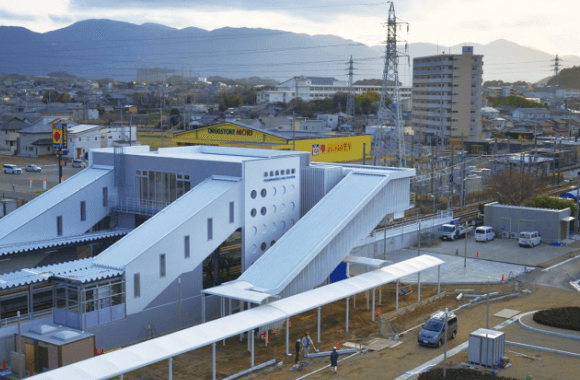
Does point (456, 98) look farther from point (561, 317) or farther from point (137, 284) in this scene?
point (137, 284)

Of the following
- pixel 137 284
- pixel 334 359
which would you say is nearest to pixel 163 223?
pixel 137 284

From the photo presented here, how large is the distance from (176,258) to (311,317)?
11.8 ft

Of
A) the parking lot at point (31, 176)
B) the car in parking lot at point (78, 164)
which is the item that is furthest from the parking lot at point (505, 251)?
the car in parking lot at point (78, 164)

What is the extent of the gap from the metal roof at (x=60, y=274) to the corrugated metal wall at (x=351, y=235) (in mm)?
4052

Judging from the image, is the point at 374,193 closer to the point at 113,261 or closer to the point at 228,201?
the point at 228,201

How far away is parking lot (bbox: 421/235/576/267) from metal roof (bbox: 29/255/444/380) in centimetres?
648

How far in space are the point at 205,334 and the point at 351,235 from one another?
6.72m

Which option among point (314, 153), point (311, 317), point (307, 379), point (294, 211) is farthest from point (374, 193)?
point (314, 153)

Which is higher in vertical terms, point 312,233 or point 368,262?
point 312,233

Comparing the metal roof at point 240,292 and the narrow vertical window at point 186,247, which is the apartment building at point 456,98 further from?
the metal roof at point 240,292

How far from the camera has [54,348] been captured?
1180 centimetres

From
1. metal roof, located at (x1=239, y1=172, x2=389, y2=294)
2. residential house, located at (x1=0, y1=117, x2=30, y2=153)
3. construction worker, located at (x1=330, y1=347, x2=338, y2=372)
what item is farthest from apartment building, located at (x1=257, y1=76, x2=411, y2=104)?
construction worker, located at (x1=330, y1=347, x2=338, y2=372)

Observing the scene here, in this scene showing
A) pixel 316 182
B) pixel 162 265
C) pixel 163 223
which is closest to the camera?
pixel 162 265

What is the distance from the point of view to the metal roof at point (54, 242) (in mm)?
16203
